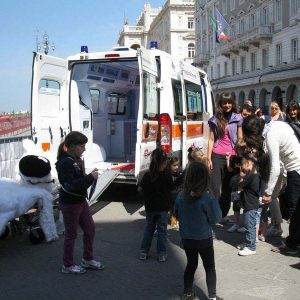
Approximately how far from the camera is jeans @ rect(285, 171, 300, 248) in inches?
215

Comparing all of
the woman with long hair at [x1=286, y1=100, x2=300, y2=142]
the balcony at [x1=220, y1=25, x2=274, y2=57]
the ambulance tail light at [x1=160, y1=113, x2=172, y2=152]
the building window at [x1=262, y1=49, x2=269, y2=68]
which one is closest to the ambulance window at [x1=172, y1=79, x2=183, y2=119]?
the ambulance tail light at [x1=160, y1=113, x2=172, y2=152]

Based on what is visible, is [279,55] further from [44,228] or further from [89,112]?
[44,228]

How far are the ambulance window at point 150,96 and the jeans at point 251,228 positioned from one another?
2.91 m

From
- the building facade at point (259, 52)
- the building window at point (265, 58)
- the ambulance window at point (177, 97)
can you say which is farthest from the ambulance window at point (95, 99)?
the building window at point (265, 58)

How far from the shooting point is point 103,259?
5477mm

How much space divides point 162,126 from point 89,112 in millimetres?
2048

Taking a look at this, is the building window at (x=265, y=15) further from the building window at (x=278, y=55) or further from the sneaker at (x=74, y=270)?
the sneaker at (x=74, y=270)

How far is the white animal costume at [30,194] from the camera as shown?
5508 mm

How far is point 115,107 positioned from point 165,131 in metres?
3.51

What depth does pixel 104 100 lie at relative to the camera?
37.0 ft

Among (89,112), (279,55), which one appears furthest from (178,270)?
(279,55)

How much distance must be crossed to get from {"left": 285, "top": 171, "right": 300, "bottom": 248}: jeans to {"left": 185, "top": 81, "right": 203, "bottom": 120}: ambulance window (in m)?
4.58

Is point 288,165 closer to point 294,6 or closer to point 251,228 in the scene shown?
point 251,228

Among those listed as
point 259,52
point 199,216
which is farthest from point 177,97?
point 259,52
